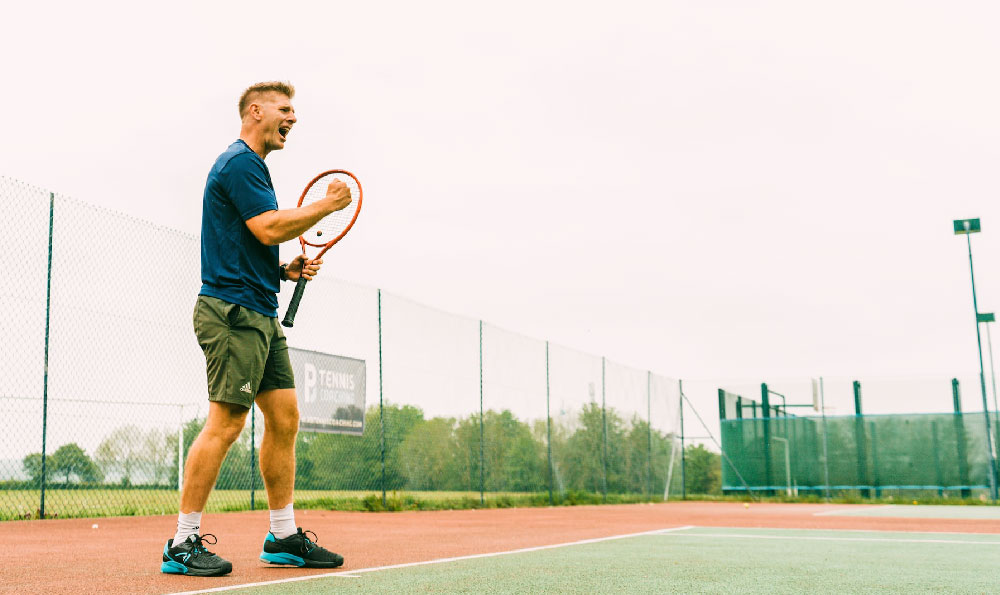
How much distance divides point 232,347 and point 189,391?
625 cm

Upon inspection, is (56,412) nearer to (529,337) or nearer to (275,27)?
(275,27)

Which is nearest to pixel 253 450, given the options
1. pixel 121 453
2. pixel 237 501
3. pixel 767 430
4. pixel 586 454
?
pixel 237 501

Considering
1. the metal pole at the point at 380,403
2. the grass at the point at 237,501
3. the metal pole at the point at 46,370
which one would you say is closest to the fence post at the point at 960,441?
the grass at the point at 237,501

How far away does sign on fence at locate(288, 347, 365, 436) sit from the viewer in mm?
9297

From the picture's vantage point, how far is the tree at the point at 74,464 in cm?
763

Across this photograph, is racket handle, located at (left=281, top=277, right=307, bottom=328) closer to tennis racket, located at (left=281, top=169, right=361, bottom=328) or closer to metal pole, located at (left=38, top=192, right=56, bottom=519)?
tennis racket, located at (left=281, top=169, right=361, bottom=328)

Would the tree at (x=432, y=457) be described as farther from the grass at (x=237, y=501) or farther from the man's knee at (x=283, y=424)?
the man's knee at (x=283, y=424)

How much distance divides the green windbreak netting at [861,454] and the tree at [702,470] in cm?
18

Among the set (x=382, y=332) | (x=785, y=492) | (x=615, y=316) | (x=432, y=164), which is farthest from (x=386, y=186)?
(x=785, y=492)

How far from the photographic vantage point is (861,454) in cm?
1875

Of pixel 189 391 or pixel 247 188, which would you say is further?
pixel 189 391

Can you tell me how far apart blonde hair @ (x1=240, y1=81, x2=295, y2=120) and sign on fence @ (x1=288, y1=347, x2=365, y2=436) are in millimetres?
5938

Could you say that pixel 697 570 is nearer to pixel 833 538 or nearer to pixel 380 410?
pixel 833 538

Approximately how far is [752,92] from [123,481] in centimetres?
757
